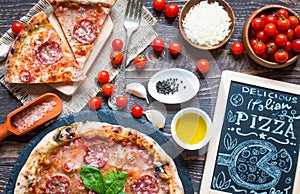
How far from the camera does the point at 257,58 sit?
201 inches

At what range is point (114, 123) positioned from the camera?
5.14m

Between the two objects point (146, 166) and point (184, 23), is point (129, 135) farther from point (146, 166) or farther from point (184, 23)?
point (184, 23)

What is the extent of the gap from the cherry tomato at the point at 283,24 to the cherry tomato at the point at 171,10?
85cm

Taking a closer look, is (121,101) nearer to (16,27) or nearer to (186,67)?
(186,67)

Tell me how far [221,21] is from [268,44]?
16.8 inches

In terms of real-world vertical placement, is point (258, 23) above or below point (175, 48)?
above

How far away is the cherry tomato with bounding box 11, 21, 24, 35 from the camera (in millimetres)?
5223

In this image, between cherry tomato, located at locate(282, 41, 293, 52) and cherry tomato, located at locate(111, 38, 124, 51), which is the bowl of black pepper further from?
cherry tomato, located at locate(282, 41, 293, 52)

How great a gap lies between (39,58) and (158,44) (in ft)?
3.25

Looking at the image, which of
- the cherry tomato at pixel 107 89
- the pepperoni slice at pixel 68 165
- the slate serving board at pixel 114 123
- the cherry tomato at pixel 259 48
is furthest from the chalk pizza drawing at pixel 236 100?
the pepperoni slice at pixel 68 165

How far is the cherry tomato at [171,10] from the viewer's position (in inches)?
207

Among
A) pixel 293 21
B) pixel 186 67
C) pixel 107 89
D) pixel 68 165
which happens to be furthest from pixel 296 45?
pixel 68 165

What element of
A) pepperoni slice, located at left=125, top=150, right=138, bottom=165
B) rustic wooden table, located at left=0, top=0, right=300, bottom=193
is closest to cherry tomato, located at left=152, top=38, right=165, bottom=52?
rustic wooden table, located at left=0, top=0, right=300, bottom=193

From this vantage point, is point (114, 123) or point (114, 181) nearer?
point (114, 181)
